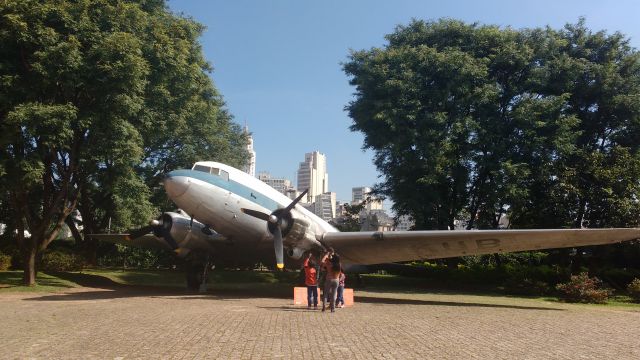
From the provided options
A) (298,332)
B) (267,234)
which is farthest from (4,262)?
(298,332)

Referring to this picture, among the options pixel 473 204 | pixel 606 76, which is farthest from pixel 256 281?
A: pixel 606 76

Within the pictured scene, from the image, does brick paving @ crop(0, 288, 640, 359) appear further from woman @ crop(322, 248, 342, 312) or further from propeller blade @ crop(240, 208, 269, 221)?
propeller blade @ crop(240, 208, 269, 221)

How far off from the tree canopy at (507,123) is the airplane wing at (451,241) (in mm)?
7184

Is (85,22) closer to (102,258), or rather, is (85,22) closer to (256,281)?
(256,281)

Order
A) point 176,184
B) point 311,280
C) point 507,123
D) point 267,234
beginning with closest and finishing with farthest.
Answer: point 311,280, point 176,184, point 267,234, point 507,123

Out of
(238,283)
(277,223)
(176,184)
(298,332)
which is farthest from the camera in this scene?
(238,283)

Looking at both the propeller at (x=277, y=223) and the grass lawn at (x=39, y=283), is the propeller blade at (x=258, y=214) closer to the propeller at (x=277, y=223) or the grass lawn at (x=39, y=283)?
the propeller at (x=277, y=223)

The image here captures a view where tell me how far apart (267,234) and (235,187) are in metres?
2.75

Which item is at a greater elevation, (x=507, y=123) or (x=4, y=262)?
(x=507, y=123)

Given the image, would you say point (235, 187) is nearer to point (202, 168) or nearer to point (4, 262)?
point (202, 168)

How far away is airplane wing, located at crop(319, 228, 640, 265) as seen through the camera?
18203 millimetres

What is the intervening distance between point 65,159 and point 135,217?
18.9 feet

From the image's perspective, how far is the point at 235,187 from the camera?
20.5 m

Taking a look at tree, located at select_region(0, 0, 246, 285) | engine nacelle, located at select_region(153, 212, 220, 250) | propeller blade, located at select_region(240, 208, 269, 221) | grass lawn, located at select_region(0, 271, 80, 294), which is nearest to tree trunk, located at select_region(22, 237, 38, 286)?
Answer: tree, located at select_region(0, 0, 246, 285)
